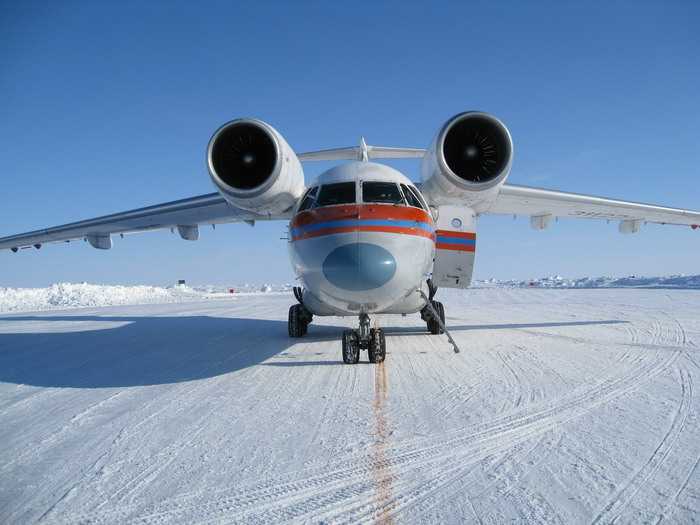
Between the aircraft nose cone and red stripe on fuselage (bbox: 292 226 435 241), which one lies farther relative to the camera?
red stripe on fuselage (bbox: 292 226 435 241)

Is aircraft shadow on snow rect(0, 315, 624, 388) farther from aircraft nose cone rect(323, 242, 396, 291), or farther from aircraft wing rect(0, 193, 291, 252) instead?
aircraft wing rect(0, 193, 291, 252)

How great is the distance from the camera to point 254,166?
5.63m

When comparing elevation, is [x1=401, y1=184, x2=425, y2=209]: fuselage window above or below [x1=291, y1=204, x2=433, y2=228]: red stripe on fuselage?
above

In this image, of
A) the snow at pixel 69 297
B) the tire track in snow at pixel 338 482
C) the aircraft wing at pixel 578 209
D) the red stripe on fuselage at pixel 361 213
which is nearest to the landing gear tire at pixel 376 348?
the red stripe on fuselage at pixel 361 213

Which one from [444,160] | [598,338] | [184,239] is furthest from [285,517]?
[184,239]

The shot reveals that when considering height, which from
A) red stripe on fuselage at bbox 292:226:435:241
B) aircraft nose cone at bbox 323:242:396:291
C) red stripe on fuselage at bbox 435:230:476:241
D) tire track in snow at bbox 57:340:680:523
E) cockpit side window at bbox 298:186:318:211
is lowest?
tire track in snow at bbox 57:340:680:523

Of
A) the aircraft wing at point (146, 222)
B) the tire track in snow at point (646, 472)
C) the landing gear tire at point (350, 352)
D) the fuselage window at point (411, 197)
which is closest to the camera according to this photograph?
the tire track in snow at point (646, 472)

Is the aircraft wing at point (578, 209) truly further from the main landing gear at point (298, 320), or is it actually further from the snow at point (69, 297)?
the snow at point (69, 297)

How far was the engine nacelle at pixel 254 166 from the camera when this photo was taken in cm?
527

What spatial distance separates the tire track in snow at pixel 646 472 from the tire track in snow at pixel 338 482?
0.56m

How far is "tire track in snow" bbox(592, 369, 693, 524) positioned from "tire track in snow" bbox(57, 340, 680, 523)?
1.85 ft

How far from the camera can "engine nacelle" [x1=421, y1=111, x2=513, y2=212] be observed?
18.4 ft

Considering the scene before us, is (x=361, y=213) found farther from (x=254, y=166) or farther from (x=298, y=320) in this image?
(x=298, y=320)

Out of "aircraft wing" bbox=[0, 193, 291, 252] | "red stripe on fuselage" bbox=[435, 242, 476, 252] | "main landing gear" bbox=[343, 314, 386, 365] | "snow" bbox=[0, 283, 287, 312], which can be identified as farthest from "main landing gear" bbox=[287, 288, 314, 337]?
"snow" bbox=[0, 283, 287, 312]
